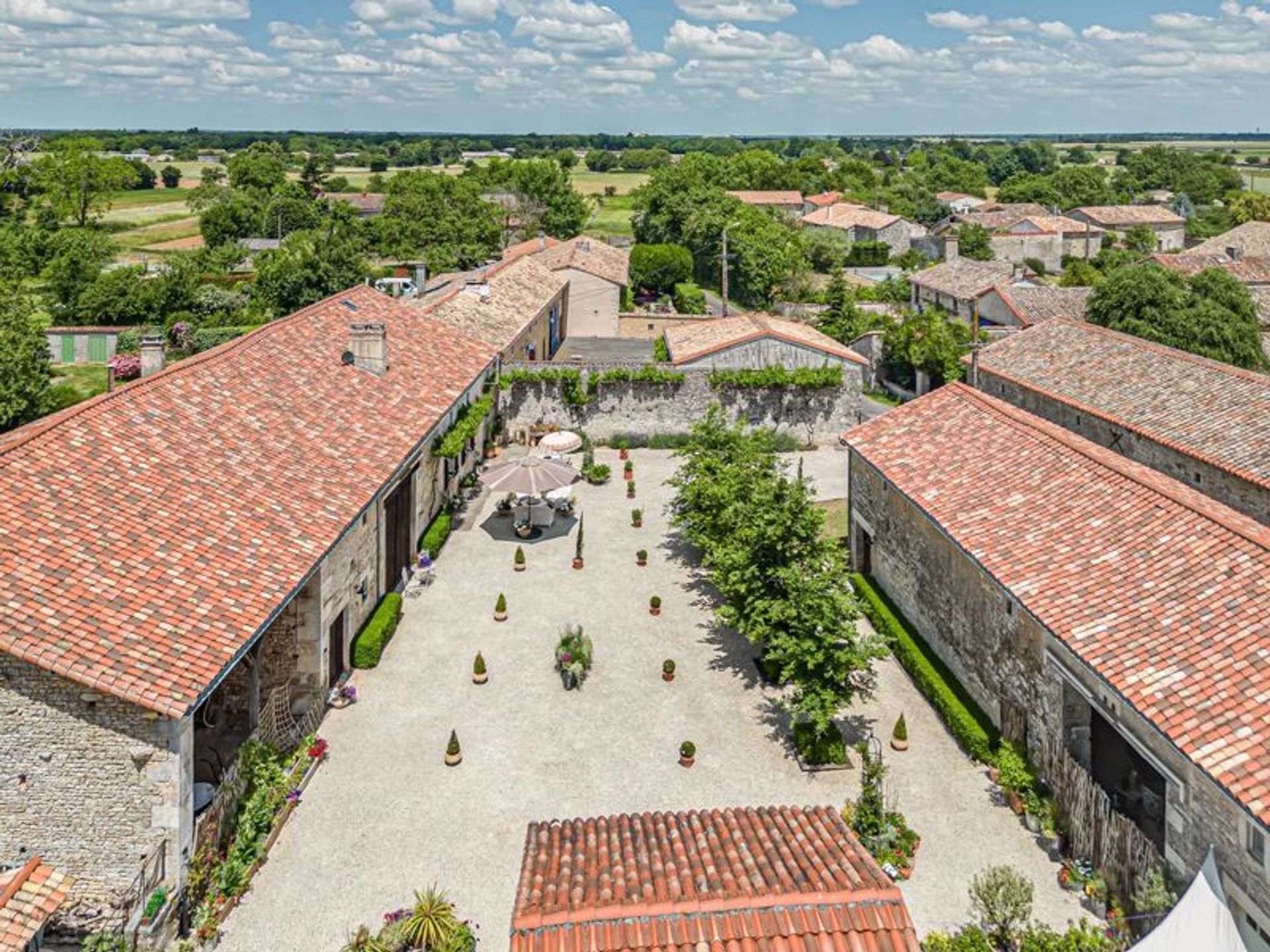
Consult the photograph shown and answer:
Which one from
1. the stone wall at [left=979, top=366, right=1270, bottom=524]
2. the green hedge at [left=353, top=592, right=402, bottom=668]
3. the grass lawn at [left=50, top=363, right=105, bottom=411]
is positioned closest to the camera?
the green hedge at [left=353, top=592, right=402, bottom=668]

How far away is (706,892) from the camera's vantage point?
1164 centimetres

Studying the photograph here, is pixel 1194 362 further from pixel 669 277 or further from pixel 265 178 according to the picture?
pixel 265 178

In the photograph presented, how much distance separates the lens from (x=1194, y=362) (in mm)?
33344

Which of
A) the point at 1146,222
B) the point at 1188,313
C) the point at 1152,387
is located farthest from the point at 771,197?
the point at 1152,387

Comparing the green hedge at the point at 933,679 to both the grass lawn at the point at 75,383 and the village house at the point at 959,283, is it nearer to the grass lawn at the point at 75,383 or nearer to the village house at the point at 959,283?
the grass lawn at the point at 75,383

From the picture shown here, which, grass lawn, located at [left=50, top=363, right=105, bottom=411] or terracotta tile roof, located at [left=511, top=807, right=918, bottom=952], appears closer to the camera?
terracotta tile roof, located at [left=511, top=807, right=918, bottom=952]

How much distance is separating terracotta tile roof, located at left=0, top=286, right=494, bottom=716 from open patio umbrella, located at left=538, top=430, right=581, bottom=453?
8.30 m

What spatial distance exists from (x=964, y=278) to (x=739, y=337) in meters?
37.2

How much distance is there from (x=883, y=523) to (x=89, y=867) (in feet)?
64.6

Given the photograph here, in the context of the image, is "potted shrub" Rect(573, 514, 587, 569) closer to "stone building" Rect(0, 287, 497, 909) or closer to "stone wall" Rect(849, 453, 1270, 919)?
"stone building" Rect(0, 287, 497, 909)

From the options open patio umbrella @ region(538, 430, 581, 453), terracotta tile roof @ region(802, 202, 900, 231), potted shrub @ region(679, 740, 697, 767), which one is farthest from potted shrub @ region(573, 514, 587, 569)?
terracotta tile roof @ region(802, 202, 900, 231)

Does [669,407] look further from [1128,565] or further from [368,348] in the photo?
[1128,565]

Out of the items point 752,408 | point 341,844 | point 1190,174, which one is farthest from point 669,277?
point 1190,174

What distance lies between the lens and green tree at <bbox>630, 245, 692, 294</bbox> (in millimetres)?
83062
